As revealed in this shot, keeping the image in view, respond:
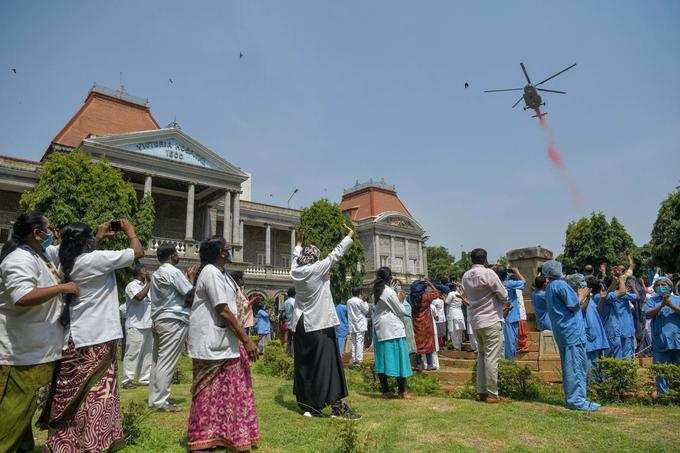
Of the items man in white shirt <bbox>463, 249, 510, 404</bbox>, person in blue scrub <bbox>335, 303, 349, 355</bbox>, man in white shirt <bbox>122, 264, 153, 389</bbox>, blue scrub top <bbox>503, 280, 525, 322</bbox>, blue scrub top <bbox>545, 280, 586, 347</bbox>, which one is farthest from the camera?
person in blue scrub <bbox>335, 303, 349, 355</bbox>

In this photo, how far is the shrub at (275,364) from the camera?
8188 millimetres

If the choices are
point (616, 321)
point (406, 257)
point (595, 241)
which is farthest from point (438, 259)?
point (616, 321)

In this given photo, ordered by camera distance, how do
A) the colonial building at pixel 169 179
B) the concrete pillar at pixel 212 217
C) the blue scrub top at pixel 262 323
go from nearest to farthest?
the blue scrub top at pixel 262 323 < the colonial building at pixel 169 179 < the concrete pillar at pixel 212 217

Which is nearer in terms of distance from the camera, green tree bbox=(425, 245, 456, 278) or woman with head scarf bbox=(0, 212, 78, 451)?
woman with head scarf bbox=(0, 212, 78, 451)

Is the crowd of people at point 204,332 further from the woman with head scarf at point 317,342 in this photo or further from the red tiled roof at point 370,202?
the red tiled roof at point 370,202

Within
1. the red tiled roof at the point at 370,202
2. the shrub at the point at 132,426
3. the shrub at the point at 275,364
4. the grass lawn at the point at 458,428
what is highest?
the red tiled roof at the point at 370,202

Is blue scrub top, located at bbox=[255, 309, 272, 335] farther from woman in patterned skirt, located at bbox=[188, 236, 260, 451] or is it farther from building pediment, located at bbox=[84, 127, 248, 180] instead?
building pediment, located at bbox=[84, 127, 248, 180]

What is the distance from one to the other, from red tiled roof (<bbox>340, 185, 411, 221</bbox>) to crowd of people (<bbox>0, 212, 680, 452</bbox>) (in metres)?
33.1

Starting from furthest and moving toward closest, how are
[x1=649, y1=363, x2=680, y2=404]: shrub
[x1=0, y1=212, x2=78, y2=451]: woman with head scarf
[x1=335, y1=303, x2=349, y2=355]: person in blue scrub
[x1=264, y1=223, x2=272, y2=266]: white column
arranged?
[x1=264, y1=223, x2=272, y2=266]: white column
[x1=335, y1=303, x2=349, y2=355]: person in blue scrub
[x1=649, y1=363, x2=680, y2=404]: shrub
[x1=0, y1=212, x2=78, y2=451]: woman with head scarf

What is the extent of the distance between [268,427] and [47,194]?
15.0m

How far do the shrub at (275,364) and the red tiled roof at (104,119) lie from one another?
20.4 m

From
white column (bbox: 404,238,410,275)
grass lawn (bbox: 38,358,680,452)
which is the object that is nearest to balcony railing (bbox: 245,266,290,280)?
white column (bbox: 404,238,410,275)

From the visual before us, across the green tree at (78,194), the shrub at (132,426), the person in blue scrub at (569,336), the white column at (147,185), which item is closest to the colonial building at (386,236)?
the white column at (147,185)

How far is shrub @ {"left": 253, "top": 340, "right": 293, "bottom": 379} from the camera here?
26.9ft
